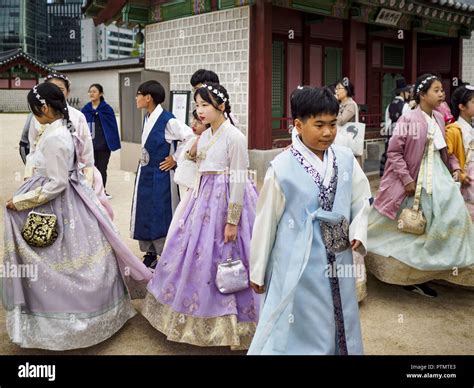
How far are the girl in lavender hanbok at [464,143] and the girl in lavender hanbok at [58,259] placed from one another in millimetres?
3044

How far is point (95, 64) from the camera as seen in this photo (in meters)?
32.6

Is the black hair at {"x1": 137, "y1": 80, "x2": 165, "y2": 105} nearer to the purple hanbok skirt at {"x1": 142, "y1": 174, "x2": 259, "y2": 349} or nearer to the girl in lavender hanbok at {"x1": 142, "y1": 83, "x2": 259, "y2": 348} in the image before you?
the girl in lavender hanbok at {"x1": 142, "y1": 83, "x2": 259, "y2": 348}

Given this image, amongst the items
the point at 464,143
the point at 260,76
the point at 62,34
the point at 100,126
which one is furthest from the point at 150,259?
the point at 62,34

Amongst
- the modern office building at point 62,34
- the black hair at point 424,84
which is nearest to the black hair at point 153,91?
the black hair at point 424,84

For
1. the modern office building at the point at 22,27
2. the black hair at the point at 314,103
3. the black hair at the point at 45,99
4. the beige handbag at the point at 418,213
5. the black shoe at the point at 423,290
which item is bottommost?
the black shoe at the point at 423,290

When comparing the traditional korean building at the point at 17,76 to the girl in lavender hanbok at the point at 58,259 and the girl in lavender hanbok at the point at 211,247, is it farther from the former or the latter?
the girl in lavender hanbok at the point at 211,247

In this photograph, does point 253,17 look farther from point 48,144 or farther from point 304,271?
point 304,271

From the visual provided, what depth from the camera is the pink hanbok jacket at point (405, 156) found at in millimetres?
4555

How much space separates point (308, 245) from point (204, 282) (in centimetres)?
129

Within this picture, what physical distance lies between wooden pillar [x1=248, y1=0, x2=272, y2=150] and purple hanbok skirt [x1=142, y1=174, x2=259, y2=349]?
7.34 metres

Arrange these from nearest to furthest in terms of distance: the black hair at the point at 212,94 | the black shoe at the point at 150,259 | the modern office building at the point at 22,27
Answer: the black hair at the point at 212,94
the black shoe at the point at 150,259
the modern office building at the point at 22,27

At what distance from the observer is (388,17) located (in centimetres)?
1380

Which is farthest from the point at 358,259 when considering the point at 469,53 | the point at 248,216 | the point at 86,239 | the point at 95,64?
the point at 95,64

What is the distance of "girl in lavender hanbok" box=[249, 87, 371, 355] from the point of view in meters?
2.46
